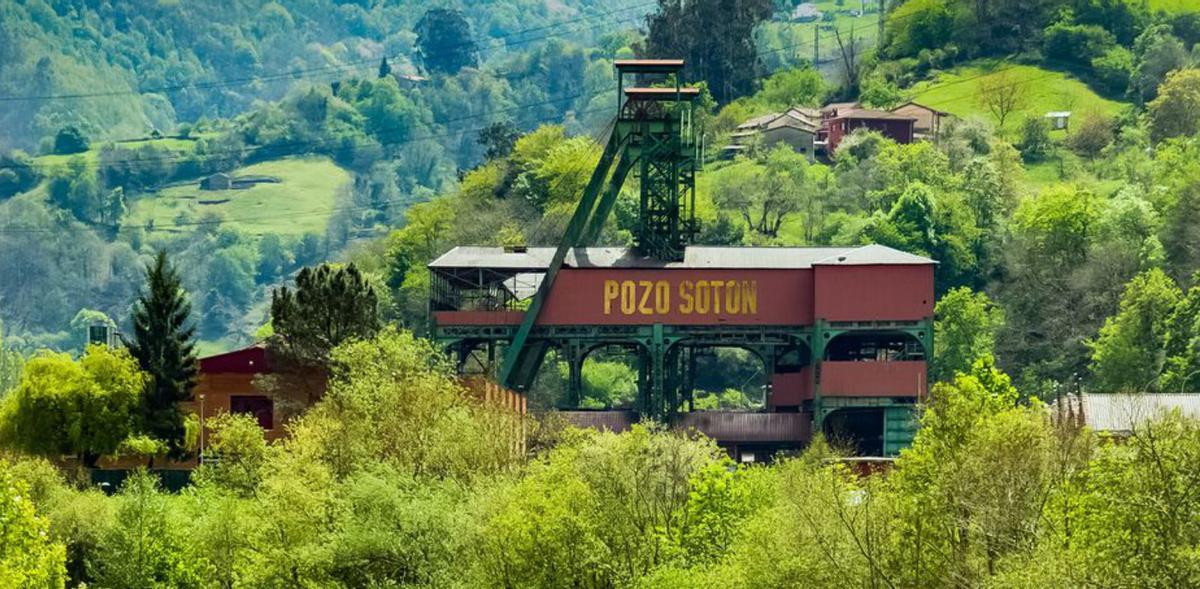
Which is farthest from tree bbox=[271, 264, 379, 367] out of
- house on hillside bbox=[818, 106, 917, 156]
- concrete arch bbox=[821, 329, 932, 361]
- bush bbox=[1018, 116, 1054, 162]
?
bush bbox=[1018, 116, 1054, 162]

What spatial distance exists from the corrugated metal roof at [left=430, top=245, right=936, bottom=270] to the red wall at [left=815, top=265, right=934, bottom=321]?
72cm

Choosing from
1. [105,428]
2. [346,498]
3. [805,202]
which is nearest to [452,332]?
[105,428]

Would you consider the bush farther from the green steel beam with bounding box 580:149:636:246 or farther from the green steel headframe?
the green steel headframe

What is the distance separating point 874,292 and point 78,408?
3041 centimetres

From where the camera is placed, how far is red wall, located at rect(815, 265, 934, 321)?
385 feet

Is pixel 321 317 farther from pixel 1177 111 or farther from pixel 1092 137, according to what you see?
pixel 1092 137

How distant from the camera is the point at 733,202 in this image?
178125 millimetres

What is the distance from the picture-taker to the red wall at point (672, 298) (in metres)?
119

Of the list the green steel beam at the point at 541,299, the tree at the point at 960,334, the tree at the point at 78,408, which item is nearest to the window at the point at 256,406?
the tree at the point at 78,408

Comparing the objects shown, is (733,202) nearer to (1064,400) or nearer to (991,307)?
(991,307)

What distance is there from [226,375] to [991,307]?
156ft

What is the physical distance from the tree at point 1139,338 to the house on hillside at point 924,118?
6245 cm

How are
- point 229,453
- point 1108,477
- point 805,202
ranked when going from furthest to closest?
1. point 805,202
2. point 229,453
3. point 1108,477

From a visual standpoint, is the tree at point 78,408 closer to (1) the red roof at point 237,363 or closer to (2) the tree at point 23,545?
(1) the red roof at point 237,363
